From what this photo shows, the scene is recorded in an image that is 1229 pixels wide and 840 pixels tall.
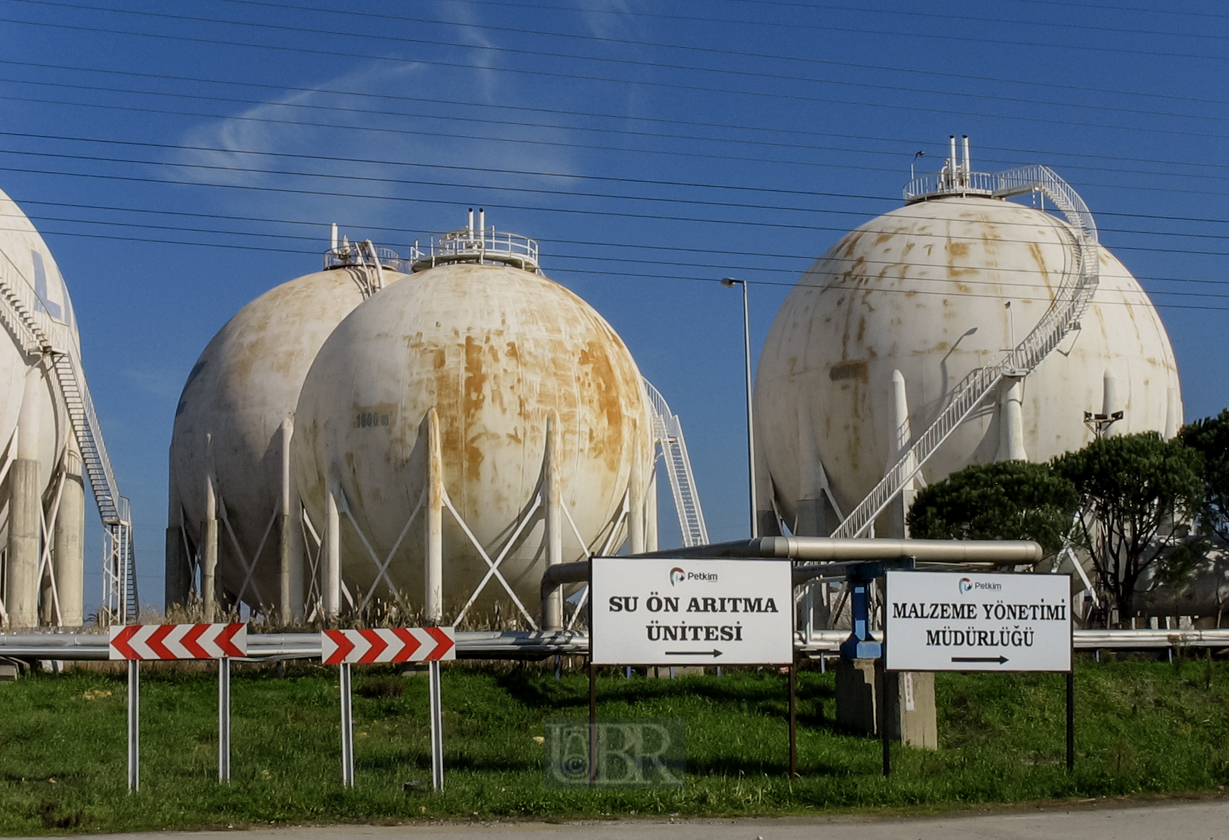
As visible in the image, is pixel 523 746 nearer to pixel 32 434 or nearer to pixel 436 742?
pixel 436 742

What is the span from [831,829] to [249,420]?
3330cm

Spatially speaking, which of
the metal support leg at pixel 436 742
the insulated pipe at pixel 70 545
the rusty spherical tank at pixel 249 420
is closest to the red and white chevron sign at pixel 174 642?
the metal support leg at pixel 436 742

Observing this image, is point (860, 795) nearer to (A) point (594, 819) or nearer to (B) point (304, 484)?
(A) point (594, 819)

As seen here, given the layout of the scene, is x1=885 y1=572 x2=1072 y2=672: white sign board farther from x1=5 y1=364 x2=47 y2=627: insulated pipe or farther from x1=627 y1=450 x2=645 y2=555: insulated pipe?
x1=5 y1=364 x2=47 y2=627: insulated pipe

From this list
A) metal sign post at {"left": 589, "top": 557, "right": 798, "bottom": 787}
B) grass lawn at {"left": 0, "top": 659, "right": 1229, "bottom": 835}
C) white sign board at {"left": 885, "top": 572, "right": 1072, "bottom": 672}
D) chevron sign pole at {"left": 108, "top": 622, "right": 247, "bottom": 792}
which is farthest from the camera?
white sign board at {"left": 885, "top": 572, "right": 1072, "bottom": 672}

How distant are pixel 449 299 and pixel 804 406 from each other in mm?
11937

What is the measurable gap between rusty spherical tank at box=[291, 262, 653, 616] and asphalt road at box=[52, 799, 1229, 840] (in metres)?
19.9

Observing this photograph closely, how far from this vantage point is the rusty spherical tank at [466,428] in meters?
33.8

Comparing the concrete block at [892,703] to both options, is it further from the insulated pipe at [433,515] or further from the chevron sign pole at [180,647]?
the insulated pipe at [433,515]

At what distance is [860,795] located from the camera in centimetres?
1557

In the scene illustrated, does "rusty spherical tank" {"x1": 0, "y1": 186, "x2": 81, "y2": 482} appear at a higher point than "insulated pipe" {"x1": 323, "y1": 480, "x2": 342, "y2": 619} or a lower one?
higher

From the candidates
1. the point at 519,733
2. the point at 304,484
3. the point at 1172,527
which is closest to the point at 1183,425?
the point at 1172,527

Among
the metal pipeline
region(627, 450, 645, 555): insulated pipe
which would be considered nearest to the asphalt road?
the metal pipeline

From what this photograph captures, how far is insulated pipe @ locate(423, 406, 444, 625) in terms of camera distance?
3316cm
